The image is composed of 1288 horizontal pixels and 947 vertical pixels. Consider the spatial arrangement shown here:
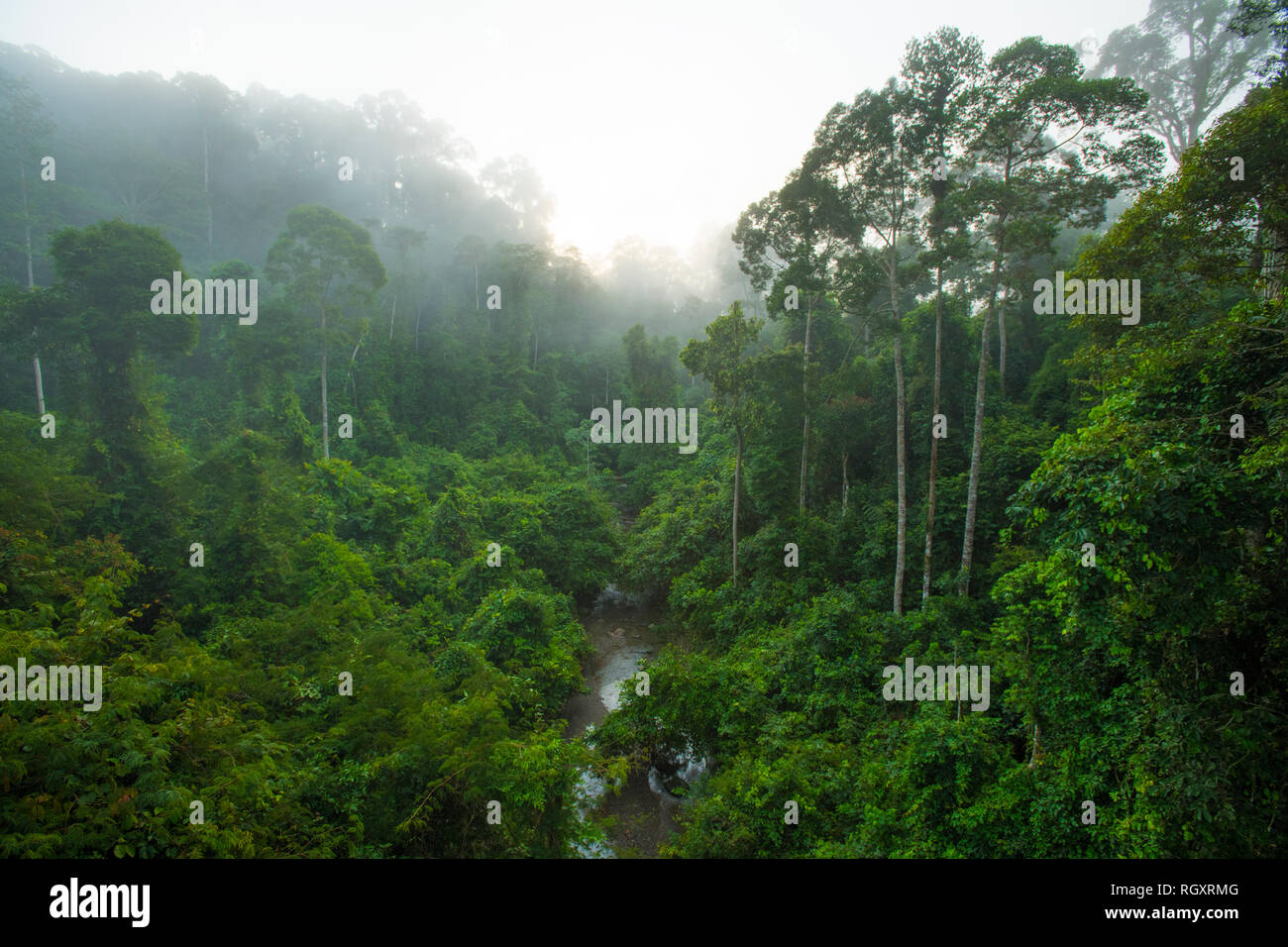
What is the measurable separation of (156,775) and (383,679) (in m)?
3.74

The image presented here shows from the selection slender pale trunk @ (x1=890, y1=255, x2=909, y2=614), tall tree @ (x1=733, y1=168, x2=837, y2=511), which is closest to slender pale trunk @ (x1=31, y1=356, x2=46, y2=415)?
tall tree @ (x1=733, y1=168, x2=837, y2=511)

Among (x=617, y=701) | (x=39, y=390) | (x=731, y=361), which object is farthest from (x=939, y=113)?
(x=39, y=390)

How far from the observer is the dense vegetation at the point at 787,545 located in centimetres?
545

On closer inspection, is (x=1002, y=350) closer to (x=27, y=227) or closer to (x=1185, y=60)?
(x=1185, y=60)

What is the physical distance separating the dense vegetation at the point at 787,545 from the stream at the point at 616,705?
0.74 metres

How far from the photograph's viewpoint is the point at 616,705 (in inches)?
540

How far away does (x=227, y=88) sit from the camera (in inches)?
1585

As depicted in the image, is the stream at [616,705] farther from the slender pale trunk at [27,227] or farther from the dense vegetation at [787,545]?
the slender pale trunk at [27,227]

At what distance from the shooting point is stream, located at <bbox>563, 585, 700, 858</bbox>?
953 cm

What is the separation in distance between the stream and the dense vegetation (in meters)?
0.74

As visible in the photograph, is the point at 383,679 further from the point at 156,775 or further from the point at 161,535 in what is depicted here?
the point at 161,535
